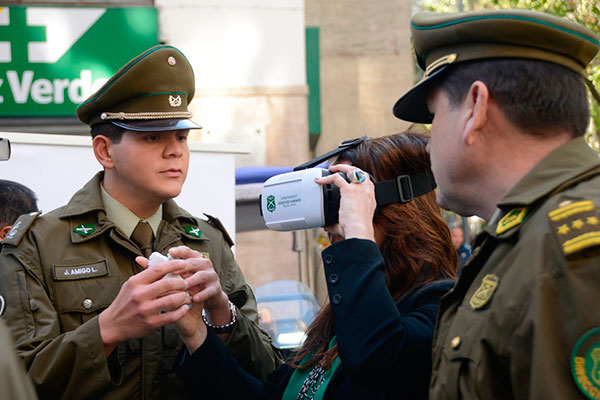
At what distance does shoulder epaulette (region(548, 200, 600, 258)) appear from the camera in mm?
1280

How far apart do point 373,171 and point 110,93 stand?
932 millimetres

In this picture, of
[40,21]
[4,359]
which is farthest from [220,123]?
[4,359]

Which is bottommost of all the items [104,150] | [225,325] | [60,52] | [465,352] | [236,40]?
[225,325]

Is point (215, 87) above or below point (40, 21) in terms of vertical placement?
below

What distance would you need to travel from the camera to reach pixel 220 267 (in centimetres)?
265

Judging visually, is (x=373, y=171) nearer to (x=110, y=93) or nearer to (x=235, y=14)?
(x=110, y=93)

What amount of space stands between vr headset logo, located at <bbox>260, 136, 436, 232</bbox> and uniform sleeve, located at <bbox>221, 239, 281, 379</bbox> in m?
0.43

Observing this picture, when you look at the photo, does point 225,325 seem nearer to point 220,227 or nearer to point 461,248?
point 220,227

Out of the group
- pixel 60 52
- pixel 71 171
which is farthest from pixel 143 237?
pixel 60 52

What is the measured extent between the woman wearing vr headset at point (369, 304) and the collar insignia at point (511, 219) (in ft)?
1.53

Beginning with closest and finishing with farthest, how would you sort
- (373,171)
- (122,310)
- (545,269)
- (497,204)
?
(545,269) → (497,204) → (122,310) → (373,171)

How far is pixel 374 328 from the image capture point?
183 cm

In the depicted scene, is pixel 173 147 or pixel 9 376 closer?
pixel 9 376

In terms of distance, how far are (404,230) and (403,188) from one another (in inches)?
5.0
